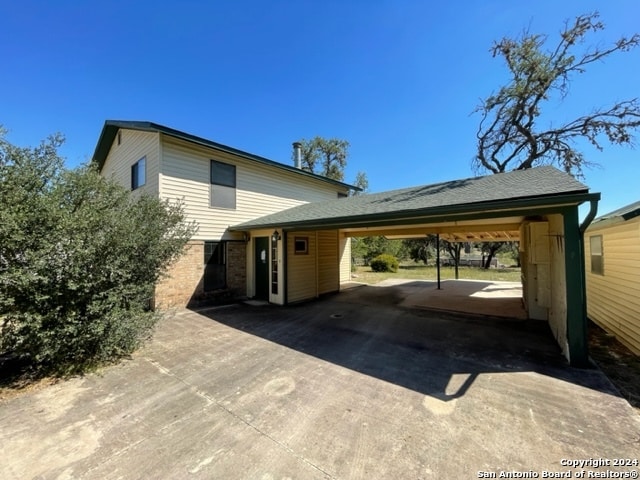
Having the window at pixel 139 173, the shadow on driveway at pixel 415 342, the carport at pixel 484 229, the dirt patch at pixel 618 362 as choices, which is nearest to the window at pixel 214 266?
the carport at pixel 484 229

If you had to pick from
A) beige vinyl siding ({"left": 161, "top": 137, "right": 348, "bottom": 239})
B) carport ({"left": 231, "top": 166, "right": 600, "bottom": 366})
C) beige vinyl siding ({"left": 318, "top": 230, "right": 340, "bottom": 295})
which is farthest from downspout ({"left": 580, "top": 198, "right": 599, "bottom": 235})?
beige vinyl siding ({"left": 161, "top": 137, "right": 348, "bottom": 239})

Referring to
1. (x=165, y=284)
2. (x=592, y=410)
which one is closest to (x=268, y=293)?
(x=165, y=284)

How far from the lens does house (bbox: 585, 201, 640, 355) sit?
4.88 metres

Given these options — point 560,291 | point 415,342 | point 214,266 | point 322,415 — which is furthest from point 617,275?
point 214,266

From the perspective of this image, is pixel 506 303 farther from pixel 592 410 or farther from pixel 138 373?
pixel 138 373

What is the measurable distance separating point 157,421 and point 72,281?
2.48 meters

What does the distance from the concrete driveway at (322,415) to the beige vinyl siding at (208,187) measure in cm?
472

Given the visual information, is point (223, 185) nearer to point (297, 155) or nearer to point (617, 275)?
point (297, 155)

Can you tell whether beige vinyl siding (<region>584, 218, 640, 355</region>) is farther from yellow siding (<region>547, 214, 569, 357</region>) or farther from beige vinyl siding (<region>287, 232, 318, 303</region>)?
beige vinyl siding (<region>287, 232, 318, 303</region>)

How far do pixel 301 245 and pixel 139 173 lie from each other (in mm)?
6185

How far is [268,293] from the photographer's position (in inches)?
376

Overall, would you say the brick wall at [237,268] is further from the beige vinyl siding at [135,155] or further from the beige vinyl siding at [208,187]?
the beige vinyl siding at [135,155]

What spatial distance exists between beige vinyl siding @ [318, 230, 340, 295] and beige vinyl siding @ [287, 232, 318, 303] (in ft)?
2.05

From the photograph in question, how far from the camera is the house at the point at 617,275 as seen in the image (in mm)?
4883
